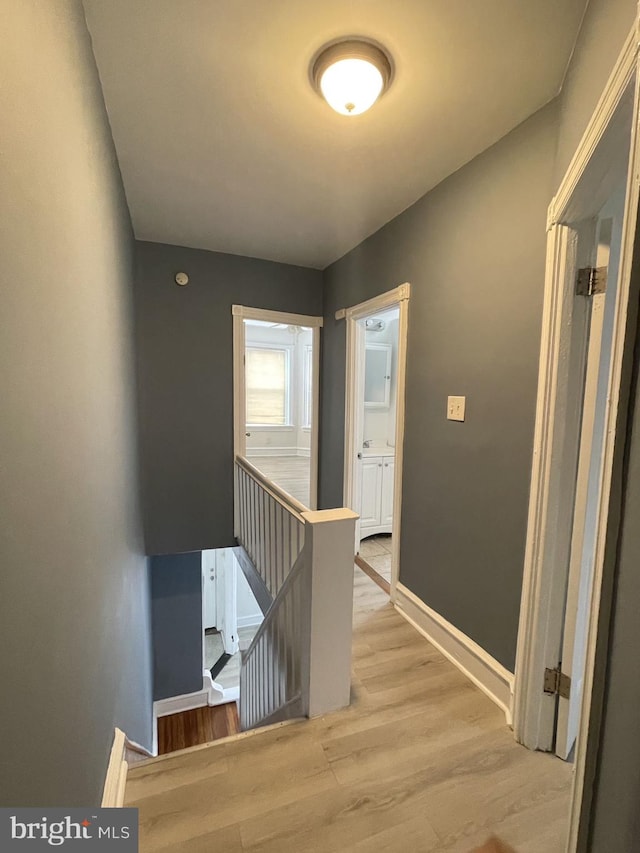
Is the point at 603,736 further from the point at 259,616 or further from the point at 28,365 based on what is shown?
the point at 259,616

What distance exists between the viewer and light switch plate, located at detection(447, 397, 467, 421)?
1.88 m

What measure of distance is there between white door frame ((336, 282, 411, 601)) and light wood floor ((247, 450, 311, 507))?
6.48ft

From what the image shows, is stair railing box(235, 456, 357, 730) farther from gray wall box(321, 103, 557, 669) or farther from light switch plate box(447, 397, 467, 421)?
light switch plate box(447, 397, 467, 421)

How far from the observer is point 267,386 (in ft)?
24.1

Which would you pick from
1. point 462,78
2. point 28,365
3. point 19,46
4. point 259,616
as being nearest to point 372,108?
point 462,78

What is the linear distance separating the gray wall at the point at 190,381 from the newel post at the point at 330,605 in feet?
6.23

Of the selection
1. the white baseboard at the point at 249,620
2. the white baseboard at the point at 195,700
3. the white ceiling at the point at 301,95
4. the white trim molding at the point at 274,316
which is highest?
the white ceiling at the point at 301,95

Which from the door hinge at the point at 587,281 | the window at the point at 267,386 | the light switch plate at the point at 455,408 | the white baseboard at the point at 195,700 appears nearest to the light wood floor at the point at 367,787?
the light switch plate at the point at 455,408

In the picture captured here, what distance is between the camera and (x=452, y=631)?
1.94 m

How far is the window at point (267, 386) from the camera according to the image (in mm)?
7184

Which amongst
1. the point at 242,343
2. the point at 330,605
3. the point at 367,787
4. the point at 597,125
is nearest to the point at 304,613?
the point at 330,605

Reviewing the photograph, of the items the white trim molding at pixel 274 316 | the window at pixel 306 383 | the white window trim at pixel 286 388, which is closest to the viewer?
the white trim molding at pixel 274 316

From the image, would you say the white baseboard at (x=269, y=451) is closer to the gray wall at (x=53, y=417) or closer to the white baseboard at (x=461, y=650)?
the white baseboard at (x=461, y=650)

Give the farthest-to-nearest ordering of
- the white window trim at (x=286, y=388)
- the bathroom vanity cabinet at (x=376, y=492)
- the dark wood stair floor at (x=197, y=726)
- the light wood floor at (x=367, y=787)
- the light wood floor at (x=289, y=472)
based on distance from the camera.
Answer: the white window trim at (x=286, y=388), the light wood floor at (x=289, y=472), the dark wood stair floor at (x=197, y=726), the bathroom vanity cabinet at (x=376, y=492), the light wood floor at (x=367, y=787)
